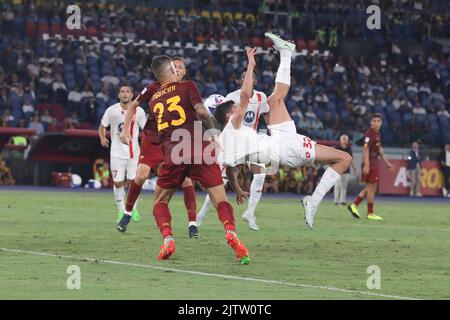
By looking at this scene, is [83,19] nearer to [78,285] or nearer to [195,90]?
[195,90]

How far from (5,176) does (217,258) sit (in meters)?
22.2

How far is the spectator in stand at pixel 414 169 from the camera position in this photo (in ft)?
126

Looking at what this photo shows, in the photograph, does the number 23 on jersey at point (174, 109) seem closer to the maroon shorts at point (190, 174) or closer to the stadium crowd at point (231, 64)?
the maroon shorts at point (190, 174)

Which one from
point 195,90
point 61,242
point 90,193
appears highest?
point 195,90

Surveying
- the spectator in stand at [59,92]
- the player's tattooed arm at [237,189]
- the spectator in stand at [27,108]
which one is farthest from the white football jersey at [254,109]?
the spectator in stand at [59,92]

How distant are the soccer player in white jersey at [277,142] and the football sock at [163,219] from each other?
97 cm

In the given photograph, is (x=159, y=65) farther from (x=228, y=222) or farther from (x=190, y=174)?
(x=228, y=222)

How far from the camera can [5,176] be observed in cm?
3531

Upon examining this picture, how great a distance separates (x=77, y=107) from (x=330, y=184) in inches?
916

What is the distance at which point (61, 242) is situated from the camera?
1595cm

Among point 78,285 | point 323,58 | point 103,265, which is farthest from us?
point 323,58

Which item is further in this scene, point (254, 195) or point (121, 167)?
point (121, 167)

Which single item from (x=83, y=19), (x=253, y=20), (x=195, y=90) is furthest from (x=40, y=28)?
(x=195, y=90)

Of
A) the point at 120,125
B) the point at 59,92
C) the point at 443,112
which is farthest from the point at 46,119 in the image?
the point at 443,112
